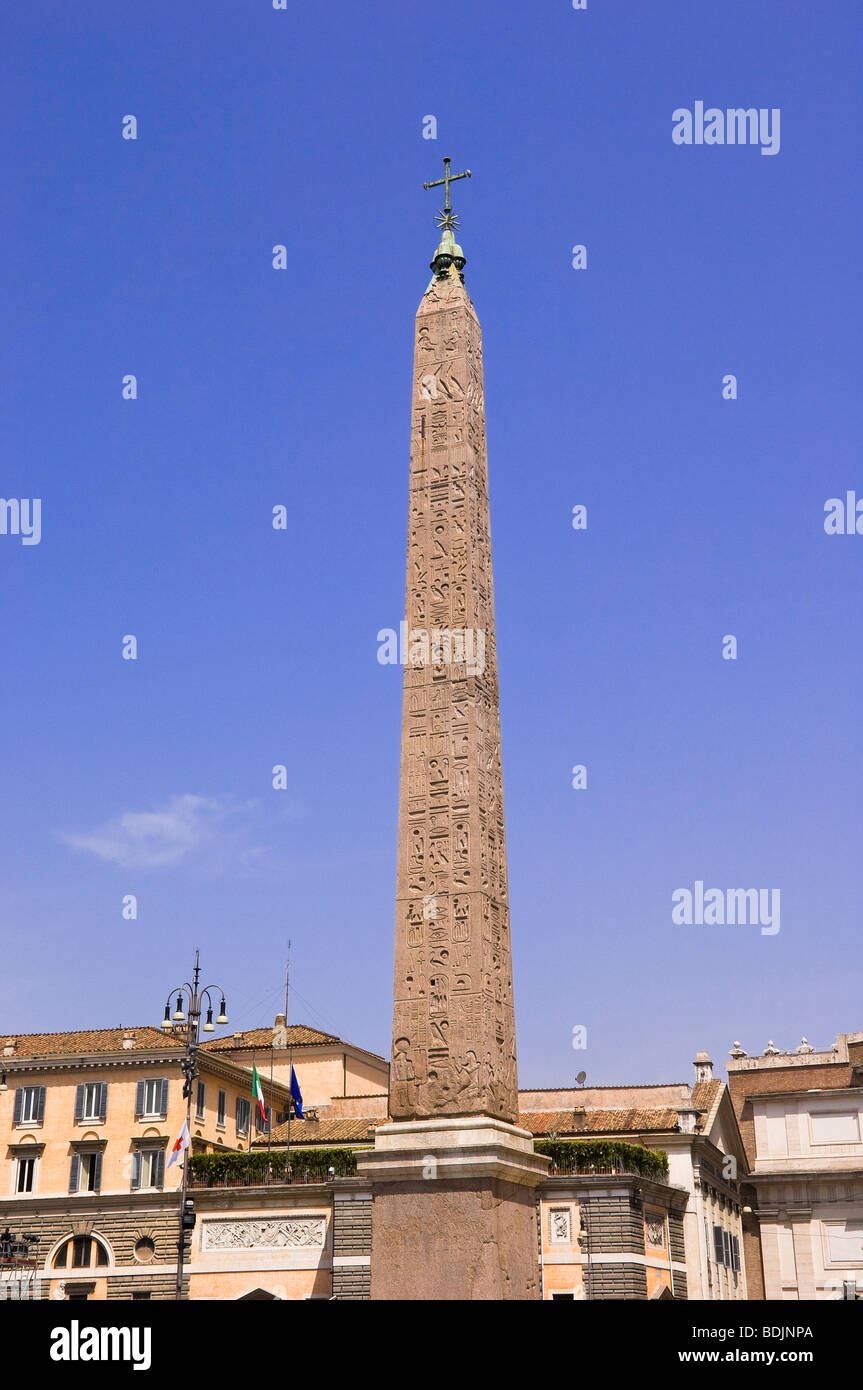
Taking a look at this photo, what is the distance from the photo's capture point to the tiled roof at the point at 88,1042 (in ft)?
130

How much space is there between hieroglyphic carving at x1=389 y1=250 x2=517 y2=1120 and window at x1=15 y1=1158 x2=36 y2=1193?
1099 inches

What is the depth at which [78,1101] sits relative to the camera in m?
39.1

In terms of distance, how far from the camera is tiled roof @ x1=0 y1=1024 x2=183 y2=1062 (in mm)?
39500

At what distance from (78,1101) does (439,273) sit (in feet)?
93.8

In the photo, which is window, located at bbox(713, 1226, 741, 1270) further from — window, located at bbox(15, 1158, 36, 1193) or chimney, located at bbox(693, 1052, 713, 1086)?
window, located at bbox(15, 1158, 36, 1193)

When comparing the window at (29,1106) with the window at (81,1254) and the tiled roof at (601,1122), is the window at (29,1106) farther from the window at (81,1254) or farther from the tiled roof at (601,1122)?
the tiled roof at (601,1122)

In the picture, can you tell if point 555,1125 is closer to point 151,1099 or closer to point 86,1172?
point 151,1099

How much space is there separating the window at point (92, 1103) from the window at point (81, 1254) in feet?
9.78

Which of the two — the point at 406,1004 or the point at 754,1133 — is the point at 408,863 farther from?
the point at 754,1133

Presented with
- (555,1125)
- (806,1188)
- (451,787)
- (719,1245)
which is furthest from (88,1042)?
(451,787)

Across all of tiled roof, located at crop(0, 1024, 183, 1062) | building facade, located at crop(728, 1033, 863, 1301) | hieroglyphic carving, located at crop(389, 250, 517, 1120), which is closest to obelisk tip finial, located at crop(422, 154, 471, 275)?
hieroglyphic carving, located at crop(389, 250, 517, 1120)

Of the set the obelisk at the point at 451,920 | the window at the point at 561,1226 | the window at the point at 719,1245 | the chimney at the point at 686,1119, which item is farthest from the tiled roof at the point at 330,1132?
the obelisk at the point at 451,920
